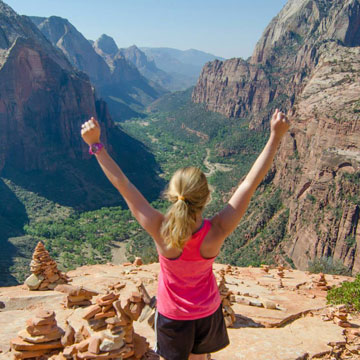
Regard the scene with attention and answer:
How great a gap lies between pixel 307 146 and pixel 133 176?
42.2 metres

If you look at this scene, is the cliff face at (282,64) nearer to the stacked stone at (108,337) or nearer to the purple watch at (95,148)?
the stacked stone at (108,337)

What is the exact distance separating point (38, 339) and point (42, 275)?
21.5 ft

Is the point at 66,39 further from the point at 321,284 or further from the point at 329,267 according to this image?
the point at 321,284

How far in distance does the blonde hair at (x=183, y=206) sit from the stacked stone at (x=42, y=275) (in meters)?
9.90

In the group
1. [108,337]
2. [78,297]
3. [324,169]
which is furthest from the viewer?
[324,169]

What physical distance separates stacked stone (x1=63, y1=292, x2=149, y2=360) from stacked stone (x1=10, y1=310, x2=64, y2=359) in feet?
1.26

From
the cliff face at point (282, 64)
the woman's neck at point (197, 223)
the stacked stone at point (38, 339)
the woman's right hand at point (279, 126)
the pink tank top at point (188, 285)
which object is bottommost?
the stacked stone at point (38, 339)

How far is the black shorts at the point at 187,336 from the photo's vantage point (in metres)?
3.79

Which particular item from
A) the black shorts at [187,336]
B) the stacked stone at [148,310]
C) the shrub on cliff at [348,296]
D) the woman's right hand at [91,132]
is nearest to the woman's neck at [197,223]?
the black shorts at [187,336]

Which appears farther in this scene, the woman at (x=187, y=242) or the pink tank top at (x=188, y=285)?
the pink tank top at (x=188, y=285)

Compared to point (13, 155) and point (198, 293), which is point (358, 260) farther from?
point (13, 155)

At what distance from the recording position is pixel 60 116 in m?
70.2

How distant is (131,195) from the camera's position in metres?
3.57

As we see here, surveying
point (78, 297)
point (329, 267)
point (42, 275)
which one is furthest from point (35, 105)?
point (78, 297)
